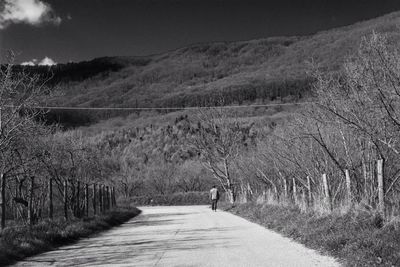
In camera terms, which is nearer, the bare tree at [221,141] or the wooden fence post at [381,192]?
the wooden fence post at [381,192]

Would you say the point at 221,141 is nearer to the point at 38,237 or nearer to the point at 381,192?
the point at 38,237

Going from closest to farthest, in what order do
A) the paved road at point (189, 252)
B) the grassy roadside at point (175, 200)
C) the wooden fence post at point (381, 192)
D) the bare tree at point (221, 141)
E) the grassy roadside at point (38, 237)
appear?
the paved road at point (189, 252)
the wooden fence post at point (381, 192)
the grassy roadside at point (38, 237)
the bare tree at point (221, 141)
the grassy roadside at point (175, 200)

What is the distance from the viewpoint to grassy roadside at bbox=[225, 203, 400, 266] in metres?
9.30

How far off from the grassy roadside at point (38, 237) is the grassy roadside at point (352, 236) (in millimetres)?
6519

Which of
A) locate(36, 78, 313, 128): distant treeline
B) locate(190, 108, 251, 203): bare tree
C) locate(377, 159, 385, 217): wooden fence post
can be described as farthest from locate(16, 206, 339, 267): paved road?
locate(36, 78, 313, 128): distant treeline

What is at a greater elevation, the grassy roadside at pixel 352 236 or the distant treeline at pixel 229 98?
the distant treeline at pixel 229 98

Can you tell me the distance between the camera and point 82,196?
2900 centimetres

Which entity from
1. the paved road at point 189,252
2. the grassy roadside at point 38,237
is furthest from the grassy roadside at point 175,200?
the paved road at point 189,252

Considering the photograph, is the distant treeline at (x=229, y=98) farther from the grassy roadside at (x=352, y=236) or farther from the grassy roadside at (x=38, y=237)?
the grassy roadside at (x=352, y=236)

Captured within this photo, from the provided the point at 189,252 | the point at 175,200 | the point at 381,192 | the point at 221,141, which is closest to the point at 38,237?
the point at 189,252

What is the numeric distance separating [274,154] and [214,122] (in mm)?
19789

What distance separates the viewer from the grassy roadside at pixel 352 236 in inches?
366

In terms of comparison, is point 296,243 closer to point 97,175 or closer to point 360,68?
point 360,68

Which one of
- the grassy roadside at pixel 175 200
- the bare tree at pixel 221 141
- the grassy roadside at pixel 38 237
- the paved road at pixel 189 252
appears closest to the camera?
the paved road at pixel 189 252
